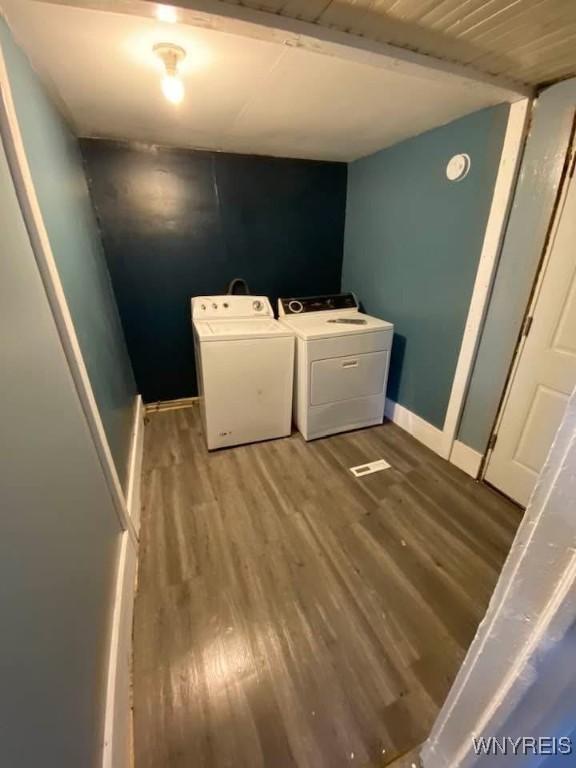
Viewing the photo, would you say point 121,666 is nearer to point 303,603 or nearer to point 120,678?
point 120,678

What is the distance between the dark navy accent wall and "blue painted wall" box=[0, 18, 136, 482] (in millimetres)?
239

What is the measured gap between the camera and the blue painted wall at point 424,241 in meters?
1.77

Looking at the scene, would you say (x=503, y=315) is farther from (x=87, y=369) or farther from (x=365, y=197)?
(x=87, y=369)

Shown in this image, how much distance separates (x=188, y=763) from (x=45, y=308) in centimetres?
138

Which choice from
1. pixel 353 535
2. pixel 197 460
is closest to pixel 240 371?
pixel 197 460

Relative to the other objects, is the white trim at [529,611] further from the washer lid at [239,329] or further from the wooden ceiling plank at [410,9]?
the washer lid at [239,329]

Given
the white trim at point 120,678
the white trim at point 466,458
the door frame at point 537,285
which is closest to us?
the white trim at point 120,678

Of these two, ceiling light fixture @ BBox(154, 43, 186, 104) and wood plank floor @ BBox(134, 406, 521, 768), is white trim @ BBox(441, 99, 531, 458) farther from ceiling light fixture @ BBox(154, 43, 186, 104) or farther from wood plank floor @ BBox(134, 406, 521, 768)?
ceiling light fixture @ BBox(154, 43, 186, 104)

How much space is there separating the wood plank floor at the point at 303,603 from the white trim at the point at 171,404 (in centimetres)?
70

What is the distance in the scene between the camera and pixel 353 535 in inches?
64.1

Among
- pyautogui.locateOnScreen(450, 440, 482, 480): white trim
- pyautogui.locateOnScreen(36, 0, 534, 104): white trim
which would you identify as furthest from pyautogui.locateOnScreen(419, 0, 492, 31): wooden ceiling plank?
pyautogui.locateOnScreen(450, 440, 482, 480): white trim

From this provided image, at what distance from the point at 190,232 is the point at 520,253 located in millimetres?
2185

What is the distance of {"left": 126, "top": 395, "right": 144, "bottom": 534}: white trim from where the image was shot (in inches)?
64.0

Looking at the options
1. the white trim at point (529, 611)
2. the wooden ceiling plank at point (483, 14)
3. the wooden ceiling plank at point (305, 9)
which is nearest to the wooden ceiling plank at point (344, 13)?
the wooden ceiling plank at point (305, 9)
